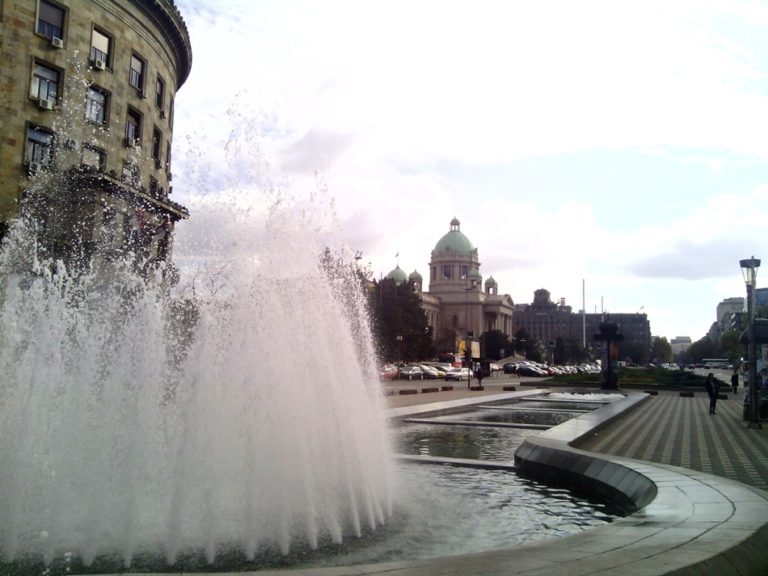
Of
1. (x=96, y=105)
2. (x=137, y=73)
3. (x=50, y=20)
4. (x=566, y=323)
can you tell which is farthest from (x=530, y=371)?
(x=566, y=323)

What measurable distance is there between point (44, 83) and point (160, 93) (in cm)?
927

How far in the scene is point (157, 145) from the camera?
36.6 meters

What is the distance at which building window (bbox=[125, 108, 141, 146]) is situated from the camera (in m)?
32.6

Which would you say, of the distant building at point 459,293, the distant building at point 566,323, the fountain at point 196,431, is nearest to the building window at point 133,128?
the fountain at point 196,431

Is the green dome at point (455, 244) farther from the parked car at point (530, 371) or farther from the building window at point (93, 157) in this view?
the building window at point (93, 157)

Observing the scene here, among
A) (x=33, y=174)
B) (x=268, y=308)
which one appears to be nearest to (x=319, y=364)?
(x=268, y=308)

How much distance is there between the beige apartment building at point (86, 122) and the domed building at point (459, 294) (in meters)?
109

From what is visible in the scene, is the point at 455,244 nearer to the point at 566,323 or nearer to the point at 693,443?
the point at 566,323

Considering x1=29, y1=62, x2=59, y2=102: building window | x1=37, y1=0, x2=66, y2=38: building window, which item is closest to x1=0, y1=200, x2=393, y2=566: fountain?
x1=29, y1=62, x2=59, y2=102: building window

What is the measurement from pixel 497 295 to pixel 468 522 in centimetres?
15500

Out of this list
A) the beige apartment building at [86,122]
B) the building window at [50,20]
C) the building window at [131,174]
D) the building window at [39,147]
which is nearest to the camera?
the beige apartment building at [86,122]

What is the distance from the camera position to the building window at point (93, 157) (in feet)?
96.4

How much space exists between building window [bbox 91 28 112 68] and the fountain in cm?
2418

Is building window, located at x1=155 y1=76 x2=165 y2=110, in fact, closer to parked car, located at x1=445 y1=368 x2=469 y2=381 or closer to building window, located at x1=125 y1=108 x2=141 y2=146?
building window, located at x1=125 y1=108 x2=141 y2=146
